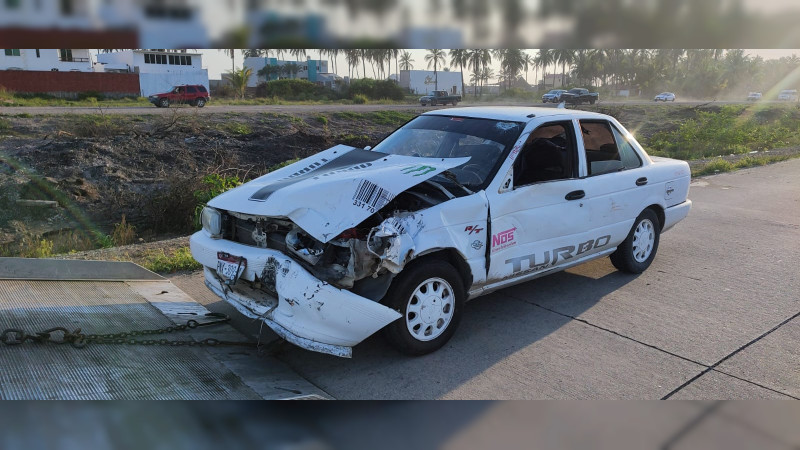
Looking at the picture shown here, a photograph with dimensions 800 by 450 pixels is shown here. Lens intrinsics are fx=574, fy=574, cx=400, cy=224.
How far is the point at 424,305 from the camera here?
4230mm

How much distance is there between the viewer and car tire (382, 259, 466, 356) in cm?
406

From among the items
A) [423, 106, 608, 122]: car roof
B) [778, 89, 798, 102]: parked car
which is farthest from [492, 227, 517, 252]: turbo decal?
[778, 89, 798, 102]: parked car

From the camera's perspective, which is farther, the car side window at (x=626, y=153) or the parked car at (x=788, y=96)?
the parked car at (x=788, y=96)

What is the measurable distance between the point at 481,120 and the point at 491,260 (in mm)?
1531

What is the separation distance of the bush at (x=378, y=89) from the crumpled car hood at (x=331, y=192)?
184 feet

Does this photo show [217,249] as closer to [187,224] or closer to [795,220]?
[187,224]

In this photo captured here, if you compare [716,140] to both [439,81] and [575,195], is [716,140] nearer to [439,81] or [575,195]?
[575,195]

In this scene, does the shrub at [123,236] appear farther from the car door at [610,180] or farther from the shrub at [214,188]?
the car door at [610,180]

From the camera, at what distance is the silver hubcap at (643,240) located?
6203mm

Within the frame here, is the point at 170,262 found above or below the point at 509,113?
below

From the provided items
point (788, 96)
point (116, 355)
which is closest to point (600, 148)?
point (116, 355)

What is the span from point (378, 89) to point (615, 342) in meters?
57.6

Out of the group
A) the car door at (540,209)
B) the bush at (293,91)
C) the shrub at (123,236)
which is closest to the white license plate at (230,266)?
the car door at (540,209)

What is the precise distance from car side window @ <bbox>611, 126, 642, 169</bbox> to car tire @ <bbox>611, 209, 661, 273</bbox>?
0.54 m
